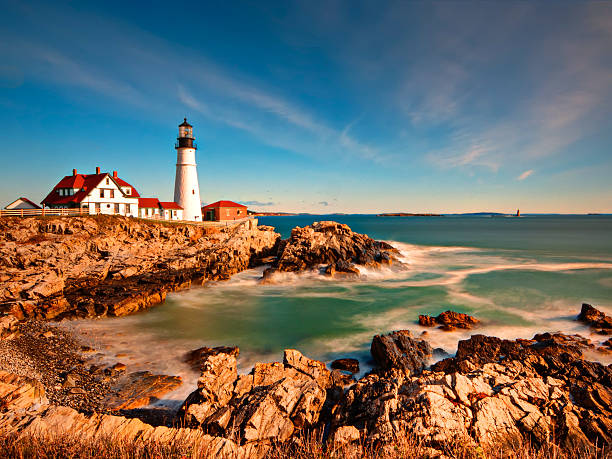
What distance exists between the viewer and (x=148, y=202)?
3469cm

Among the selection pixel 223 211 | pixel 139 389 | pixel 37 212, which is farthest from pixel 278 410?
pixel 223 211

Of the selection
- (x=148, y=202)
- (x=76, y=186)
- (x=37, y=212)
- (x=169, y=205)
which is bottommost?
(x=37, y=212)

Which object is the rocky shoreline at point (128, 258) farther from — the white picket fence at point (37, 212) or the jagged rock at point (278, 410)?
the jagged rock at point (278, 410)

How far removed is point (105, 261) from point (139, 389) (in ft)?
46.6

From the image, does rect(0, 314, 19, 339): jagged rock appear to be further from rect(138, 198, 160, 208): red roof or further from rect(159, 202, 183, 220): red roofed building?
rect(138, 198, 160, 208): red roof

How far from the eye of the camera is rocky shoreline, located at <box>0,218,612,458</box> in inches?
173

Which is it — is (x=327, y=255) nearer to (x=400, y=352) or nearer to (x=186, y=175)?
(x=400, y=352)

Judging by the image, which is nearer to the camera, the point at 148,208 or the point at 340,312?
the point at 340,312

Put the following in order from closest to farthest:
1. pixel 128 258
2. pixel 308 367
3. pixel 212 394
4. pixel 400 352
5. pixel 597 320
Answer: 1. pixel 212 394
2. pixel 308 367
3. pixel 400 352
4. pixel 597 320
5. pixel 128 258

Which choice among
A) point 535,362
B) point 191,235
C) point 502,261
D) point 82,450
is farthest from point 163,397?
point 502,261

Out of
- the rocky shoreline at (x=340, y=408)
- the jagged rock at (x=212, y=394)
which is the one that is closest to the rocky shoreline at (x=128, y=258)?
the rocky shoreline at (x=340, y=408)

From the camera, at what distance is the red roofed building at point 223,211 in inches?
1683

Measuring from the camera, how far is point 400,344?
9617 mm

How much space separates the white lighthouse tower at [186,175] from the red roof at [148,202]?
7.79 ft
